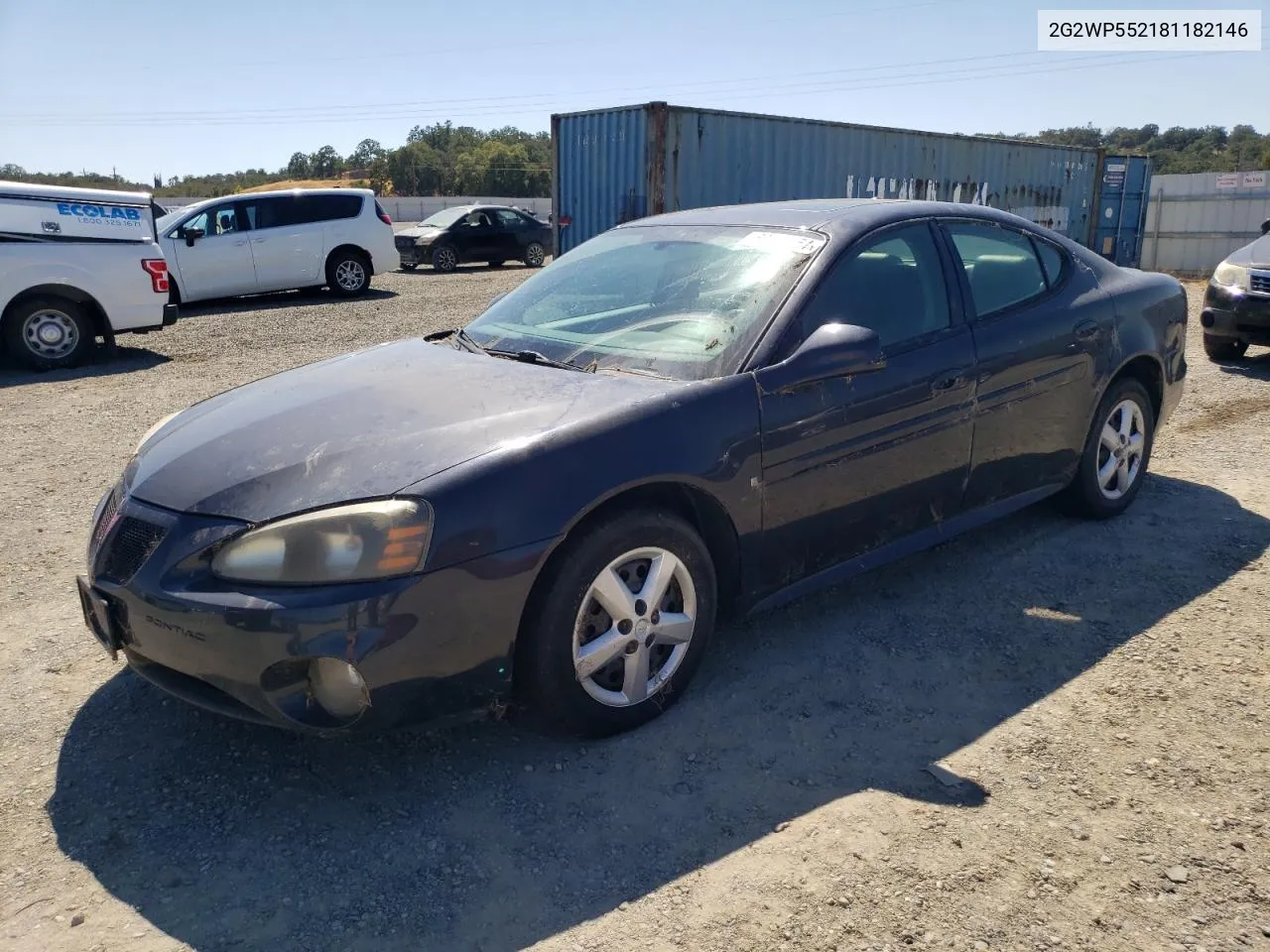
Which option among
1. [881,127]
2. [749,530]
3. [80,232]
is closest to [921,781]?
[749,530]

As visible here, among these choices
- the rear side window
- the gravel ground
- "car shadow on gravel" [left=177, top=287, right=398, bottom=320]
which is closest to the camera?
the gravel ground

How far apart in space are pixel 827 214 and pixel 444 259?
61.2 feet

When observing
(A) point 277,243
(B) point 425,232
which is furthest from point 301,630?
(B) point 425,232

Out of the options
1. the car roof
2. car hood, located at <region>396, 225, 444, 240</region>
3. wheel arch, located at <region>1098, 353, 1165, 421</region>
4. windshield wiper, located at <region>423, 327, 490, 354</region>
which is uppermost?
car hood, located at <region>396, 225, 444, 240</region>

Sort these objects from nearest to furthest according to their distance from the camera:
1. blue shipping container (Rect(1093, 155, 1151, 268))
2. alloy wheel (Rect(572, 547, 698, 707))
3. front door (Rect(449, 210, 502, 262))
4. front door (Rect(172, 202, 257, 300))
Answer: alloy wheel (Rect(572, 547, 698, 707)) < front door (Rect(172, 202, 257, 300)) < blue shipping container (Rect(1093, 155, 1151, 268)) < front door (Rect(449, 210, 502, 262))

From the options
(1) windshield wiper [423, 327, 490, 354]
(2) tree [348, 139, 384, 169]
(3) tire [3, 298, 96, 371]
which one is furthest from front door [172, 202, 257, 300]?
(2) tree [348, 139, 384, 169]

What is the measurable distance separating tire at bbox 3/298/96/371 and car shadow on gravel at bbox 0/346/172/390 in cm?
13

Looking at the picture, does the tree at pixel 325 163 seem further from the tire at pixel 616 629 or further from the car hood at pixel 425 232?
the tire at pixel 616 629

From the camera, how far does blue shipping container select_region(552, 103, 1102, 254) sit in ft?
42.7

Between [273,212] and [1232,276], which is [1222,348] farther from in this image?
[273,212]

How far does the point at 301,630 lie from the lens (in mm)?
2617

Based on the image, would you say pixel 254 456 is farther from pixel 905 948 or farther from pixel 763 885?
pixel 905 948

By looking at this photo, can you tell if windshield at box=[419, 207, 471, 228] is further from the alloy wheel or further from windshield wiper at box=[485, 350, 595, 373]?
the alloy wheel

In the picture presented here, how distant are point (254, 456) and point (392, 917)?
1389 millimetres
